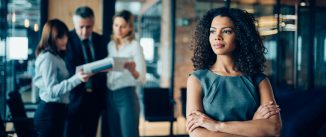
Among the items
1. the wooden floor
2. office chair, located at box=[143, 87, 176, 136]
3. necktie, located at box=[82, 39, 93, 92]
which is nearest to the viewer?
necktie, located at box=[82, 39, 93, 92]

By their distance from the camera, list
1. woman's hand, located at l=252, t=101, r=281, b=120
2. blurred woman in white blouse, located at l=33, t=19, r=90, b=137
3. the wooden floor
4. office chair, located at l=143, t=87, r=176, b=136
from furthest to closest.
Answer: the wooden floor, office chair, located at l=143, t=87, r=176, b=136, blurred woman in white blouse, located at l=33, t=19, r=90, b=137, woman's hand, located at l=252, t=101, r=281, b=120

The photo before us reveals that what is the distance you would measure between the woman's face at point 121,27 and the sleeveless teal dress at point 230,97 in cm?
188

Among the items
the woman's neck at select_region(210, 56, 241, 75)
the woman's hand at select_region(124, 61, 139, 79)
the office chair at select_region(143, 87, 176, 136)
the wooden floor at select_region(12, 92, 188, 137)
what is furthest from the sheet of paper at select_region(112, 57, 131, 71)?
the wooden floor at select_region(12, 92, 188, 137)

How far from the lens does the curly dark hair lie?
1.44 metres

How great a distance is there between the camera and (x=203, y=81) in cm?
144

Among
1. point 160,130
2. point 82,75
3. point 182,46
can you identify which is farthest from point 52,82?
point 182,46

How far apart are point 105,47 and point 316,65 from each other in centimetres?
417

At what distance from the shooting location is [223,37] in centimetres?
142

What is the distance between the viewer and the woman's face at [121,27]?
10.5 ft

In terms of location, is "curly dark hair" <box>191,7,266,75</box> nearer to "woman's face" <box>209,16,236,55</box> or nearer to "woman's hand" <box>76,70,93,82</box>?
"woman's face" <box>209,16,236,55</box>

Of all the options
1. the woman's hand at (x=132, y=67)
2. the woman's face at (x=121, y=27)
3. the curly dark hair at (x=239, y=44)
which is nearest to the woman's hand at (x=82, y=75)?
the woman's hand at (x=132, y=67)

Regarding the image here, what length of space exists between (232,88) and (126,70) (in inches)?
74.9

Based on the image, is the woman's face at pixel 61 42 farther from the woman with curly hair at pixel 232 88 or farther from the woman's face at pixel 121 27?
the woman with curly hair at pixel 232 88

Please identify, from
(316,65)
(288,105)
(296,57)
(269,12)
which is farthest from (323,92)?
(269,12)
